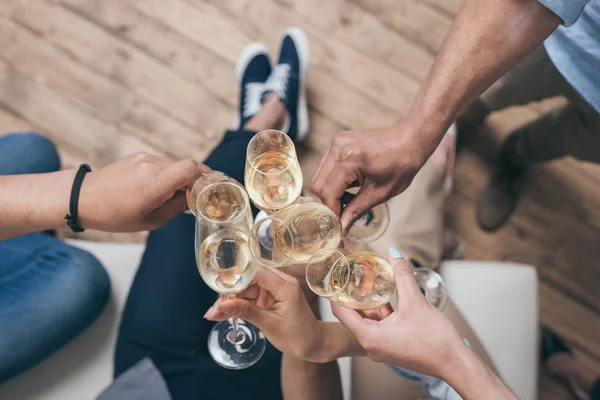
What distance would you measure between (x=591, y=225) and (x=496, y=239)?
0.39 m

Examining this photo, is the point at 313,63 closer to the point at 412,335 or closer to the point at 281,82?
the point at 281,82

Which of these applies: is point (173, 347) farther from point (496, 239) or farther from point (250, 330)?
point (496, 239)

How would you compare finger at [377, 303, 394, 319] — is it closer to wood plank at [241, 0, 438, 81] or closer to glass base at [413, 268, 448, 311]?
glass base at [413, 268, 448, 311]

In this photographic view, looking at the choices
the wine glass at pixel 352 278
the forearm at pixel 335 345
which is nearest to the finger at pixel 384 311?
the wine glass at pixel 352 278

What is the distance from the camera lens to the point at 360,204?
115 centimetres

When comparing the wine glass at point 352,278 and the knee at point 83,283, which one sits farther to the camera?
the knee at point 83,283

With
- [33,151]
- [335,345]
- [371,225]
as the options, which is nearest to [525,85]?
[371,225]

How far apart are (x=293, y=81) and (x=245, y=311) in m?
A: 1.31

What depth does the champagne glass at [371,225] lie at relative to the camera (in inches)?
50.0

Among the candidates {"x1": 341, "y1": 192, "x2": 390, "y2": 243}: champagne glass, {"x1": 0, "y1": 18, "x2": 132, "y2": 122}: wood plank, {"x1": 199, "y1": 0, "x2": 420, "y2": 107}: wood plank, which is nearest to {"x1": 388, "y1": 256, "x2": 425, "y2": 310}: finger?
{"x1": 341, "y1": 192, "x2": 390, "y2": 243}: champagne glass

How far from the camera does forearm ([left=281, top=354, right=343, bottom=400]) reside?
1151 mm

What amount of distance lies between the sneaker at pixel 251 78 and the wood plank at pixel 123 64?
0.49 ft

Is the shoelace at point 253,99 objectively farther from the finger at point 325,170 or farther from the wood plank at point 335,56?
the finger at point 325,170

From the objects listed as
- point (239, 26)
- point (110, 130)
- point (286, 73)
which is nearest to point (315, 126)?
point (286, 73)
